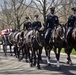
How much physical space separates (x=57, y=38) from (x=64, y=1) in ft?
66.2

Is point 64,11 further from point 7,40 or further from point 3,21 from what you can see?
point 3,21

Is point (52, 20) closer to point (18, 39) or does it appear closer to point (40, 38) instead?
point (40, 38)

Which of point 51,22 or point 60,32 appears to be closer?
point 60,32

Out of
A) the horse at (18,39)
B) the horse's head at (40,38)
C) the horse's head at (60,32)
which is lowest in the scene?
the horse at (18,39)

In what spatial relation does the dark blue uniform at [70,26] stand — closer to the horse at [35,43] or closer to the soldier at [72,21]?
the soldier at [72,21]

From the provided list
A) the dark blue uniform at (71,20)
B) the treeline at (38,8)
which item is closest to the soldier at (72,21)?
the dark blue uniform at (71,20)

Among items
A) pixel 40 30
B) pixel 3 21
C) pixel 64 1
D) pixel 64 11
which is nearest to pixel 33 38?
pixel 40 30

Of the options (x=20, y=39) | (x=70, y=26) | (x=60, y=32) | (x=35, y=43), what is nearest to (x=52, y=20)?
(x=70, y=26)

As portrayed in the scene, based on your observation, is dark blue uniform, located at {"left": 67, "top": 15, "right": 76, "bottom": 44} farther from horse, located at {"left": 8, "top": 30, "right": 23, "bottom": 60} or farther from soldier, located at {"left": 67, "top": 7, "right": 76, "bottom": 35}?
horse, located at {"left": 8, "top": 30, "right": 23, "bottom": 60}

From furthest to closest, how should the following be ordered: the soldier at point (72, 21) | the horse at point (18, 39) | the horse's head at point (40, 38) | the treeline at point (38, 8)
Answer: the treeline at point (38, 8)
the horse at point (18, 39)
the soldier at point (72, 21)
the horse's head at point (40, 38)

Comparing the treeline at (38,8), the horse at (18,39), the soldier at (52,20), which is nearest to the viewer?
the soldier at (52,20)

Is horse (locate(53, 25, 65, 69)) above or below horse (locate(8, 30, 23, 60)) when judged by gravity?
above

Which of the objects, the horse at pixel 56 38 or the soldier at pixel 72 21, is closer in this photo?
the horse at pixel 56 38

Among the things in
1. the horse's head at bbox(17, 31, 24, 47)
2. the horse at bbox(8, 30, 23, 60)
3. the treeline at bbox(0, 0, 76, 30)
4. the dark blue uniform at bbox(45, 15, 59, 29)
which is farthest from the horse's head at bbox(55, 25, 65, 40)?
the treeline at bbox(0, 0, 76, 30)
